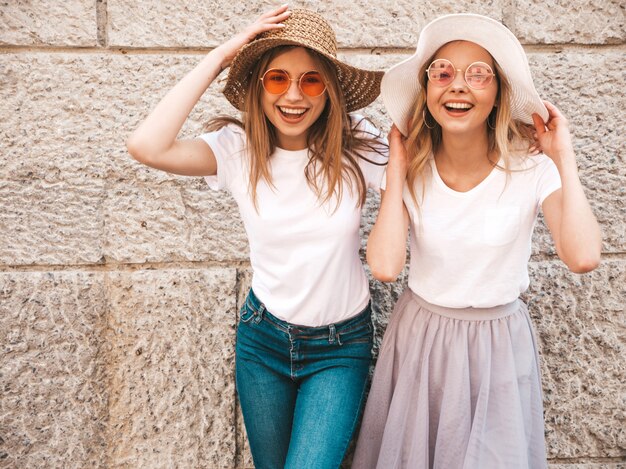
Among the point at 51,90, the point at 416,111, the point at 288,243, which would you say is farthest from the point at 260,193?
the point at 51,90

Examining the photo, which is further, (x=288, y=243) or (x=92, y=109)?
(x=92, y=109)

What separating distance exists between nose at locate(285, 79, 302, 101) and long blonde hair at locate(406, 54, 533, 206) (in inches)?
17.0

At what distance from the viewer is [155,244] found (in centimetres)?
252

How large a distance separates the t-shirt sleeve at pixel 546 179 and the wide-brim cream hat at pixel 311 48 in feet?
2.14

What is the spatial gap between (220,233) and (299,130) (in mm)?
A: 866

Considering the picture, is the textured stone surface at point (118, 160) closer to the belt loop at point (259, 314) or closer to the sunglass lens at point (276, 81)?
the belt loop at point (259, 314)

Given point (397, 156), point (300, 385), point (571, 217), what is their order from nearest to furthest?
point (571, 217) → point (397, 156) → point (300, 385)

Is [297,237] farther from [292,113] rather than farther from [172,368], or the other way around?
[172,368]

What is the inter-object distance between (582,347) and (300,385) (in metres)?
1.44

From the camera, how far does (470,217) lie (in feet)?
5.87

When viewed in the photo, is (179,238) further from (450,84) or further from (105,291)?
(450,84)

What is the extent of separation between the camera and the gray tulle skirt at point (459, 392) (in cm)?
179

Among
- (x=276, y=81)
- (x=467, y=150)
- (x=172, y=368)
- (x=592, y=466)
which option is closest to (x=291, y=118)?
(x=276, y=81)

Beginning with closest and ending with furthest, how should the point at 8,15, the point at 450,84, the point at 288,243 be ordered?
the point at 450,84, the point at 288,243, the point at 8,15
